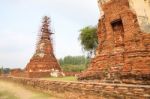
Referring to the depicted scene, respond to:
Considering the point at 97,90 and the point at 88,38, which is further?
the point at 88,38

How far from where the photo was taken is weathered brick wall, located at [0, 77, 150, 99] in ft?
19.0

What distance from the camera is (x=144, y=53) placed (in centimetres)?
812

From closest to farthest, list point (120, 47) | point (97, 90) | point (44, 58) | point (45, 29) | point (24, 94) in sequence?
1. point (97, 90)
2. point (120, 47)
3. point (24, 94)
4. point (44, 58)
5. point (45, 29)

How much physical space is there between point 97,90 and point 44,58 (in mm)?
20567

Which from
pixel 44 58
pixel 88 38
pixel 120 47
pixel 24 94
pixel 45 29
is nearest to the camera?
pixel 120 47

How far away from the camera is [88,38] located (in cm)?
3834

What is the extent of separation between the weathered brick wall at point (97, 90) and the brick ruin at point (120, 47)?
1.31m

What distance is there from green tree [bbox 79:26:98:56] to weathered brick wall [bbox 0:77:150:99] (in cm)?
2731

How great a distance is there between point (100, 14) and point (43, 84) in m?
4.17

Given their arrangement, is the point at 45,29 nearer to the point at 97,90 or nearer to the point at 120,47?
the point at 120,47

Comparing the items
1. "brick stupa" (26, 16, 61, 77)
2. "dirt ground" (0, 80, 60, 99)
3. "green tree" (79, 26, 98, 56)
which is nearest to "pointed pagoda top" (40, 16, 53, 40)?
"brick stupa" (26, 16, 61, 77)

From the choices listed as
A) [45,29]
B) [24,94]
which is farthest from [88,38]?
[24,94]

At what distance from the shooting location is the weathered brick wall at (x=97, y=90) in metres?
5.79

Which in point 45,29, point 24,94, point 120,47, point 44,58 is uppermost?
point 45,29
